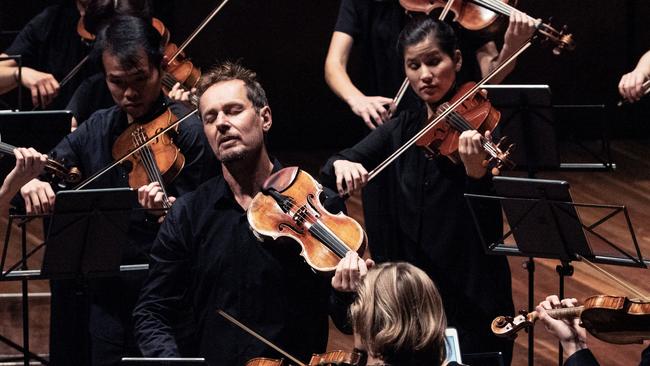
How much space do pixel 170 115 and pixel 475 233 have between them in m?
0.95

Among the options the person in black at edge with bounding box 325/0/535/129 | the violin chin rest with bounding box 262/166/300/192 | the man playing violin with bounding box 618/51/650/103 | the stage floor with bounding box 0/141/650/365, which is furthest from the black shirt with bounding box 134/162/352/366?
the stage floor with bounding box 0/141/650/365

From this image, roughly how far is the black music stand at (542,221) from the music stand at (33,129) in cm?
123

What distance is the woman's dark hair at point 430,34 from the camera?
3604 mm

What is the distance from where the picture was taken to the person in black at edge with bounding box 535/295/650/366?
8.45 feet

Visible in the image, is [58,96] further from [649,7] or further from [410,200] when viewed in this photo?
[649,7]

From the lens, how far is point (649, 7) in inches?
260

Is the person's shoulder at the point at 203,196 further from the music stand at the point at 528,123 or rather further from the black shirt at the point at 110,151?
the music stand at the point at 528,123

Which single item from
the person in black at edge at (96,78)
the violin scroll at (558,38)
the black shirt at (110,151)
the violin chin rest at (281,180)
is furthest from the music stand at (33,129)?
the violin scroll at (558,38)

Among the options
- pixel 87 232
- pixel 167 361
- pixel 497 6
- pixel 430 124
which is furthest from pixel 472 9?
pixel 167 361

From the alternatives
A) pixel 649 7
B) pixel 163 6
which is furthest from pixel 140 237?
pixel 649 7

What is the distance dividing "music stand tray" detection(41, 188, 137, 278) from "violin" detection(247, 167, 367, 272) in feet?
1.33

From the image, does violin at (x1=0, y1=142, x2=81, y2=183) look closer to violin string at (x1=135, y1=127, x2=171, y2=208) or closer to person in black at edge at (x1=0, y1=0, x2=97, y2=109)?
violin string at (x1=135, y1=127, x2=171, y2=208)

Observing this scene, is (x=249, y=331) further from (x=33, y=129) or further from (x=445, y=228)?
(x=33, y=129)

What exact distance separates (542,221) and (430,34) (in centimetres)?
68
